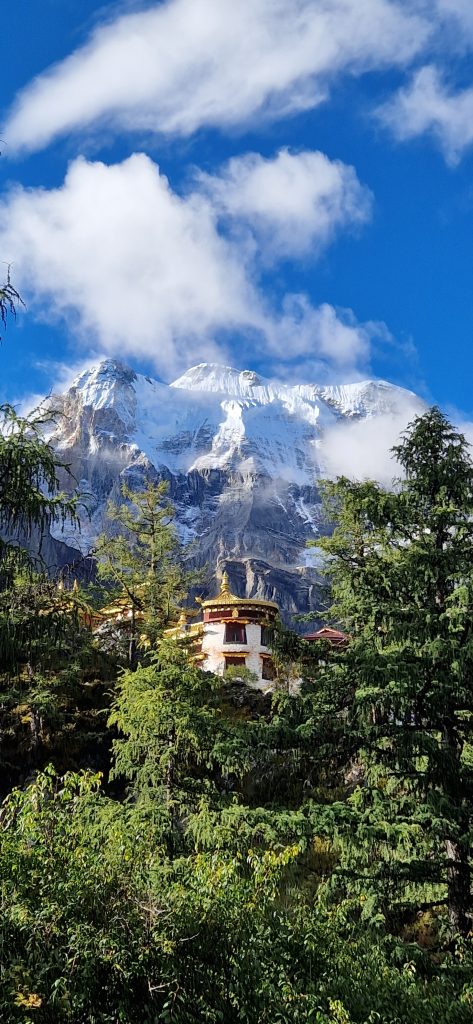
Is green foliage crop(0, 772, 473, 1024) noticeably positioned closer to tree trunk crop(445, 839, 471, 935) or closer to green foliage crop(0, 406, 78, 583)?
tree trunk crop(445, 839, 471, 935)

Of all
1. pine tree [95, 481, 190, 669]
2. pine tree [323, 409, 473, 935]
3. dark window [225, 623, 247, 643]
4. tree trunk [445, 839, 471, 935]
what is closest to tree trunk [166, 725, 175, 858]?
pine tree [323, 409, 473, 935]

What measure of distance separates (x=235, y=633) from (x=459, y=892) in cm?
2915

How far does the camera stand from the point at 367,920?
852 centimetres

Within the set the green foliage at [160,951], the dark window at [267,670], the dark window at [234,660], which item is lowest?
the green foliage at [160,951]

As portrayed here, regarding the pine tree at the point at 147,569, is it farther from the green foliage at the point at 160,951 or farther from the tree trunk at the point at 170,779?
the green foliage at the point at 160,951

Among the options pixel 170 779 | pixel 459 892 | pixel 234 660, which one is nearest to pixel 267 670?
pixel 234 660

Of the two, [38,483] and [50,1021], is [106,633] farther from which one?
[50,1021]

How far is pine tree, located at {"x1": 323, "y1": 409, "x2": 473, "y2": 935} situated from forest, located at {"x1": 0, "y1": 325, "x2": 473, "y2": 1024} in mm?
34

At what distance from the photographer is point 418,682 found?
884 centimetres

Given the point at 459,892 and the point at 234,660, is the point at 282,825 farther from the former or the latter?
the point at 234,660

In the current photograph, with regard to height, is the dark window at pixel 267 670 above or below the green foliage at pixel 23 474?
below

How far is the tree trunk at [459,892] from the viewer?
8.80 m

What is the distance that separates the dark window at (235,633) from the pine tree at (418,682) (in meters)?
27.1

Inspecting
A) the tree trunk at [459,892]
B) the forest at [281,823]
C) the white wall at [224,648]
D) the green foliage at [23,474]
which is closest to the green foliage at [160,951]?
the forest at [281,823]
